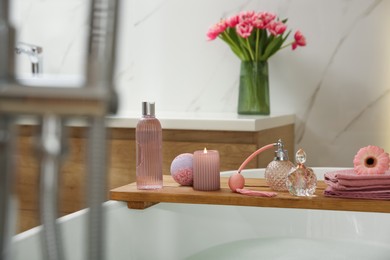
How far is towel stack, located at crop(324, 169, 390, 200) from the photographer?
1.71 m

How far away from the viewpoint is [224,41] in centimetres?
302

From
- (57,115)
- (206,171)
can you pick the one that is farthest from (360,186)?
(57,115)

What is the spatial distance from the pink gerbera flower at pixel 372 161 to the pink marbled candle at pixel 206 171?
388 mm

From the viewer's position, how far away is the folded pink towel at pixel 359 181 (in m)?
1.71

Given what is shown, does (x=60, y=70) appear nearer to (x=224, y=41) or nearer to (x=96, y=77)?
(x=224, y=41)

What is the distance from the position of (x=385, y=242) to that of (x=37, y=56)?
1796 millimetres

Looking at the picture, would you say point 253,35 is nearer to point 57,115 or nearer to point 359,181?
point 359,181

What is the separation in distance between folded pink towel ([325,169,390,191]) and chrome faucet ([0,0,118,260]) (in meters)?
1.35

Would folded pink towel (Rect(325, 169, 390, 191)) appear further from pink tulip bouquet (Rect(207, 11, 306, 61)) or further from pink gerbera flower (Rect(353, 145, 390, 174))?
pink tulip bouquet (Rect(207, 11, 306, 61))

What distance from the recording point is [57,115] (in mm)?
463

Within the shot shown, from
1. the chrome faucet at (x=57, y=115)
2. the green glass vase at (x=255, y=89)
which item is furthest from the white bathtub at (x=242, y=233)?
the chrome faucet at (x=57, y=115)

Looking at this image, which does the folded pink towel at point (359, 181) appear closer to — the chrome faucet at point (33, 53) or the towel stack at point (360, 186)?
the towel stack at point (360, 186)

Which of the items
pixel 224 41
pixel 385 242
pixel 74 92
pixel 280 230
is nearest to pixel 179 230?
pixel 280 230

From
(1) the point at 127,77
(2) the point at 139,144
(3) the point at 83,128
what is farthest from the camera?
(1) the point at 127,77
